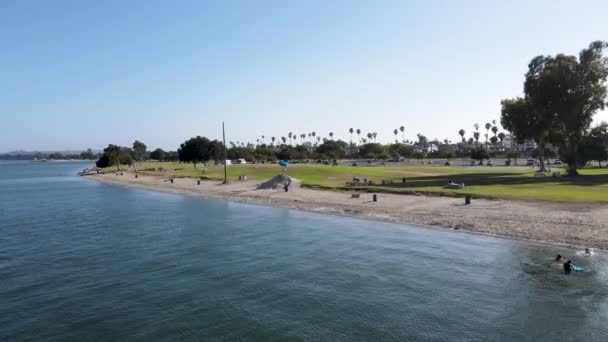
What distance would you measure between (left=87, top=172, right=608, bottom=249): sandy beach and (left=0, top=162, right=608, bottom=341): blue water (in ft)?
9.12

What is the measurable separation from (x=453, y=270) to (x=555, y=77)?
64.5 m

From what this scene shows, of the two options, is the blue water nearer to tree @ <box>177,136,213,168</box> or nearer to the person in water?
the person in water

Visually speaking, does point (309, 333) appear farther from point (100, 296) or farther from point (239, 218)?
point (239, 218)

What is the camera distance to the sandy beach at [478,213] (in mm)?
32188

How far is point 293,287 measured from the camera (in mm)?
22531

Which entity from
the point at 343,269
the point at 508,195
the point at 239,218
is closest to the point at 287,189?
the point at 239,218

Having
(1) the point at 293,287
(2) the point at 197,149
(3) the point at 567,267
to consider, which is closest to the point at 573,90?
(3) the point at 567,267

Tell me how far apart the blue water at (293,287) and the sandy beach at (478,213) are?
2.78 meters

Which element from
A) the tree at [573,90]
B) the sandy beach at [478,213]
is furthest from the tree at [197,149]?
the tree at [573,90]

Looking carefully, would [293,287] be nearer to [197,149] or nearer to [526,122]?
[526,122]

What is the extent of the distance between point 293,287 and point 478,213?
25694mm

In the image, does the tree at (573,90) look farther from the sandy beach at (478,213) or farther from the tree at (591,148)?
the sandy beach at (478,213)

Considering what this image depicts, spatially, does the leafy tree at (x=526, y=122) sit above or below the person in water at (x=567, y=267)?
above

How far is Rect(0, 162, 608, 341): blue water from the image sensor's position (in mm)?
17406
